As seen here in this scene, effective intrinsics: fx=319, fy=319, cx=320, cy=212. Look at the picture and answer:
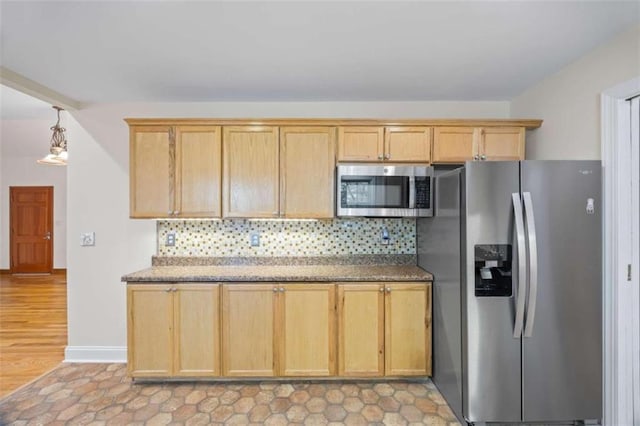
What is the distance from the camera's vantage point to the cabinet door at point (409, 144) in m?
2.70

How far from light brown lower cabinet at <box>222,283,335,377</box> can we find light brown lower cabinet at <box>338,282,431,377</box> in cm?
13

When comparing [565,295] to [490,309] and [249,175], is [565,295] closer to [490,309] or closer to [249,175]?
[490,309]

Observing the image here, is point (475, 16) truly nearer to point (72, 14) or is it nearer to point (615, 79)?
point (615, 79)

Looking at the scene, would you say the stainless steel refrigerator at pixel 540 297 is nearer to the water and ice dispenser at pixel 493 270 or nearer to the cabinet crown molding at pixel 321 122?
the water and ice dispenser at pixel 493 270

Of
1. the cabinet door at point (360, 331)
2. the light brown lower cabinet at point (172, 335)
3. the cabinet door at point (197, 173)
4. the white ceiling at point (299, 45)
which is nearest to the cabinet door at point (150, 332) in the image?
the light brown lower cabinet at point (172, 335)

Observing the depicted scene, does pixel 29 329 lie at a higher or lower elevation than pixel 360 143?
lower

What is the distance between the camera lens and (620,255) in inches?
76.7

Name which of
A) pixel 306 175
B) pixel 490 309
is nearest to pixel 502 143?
pixel 490 309

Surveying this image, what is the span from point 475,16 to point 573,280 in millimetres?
1682

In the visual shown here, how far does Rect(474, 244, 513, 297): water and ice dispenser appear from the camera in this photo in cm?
198

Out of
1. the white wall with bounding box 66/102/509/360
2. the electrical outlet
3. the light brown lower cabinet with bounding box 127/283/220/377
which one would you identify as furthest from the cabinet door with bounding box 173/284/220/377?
the electrical outlet

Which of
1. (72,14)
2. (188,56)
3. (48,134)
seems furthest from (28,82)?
(48,134)

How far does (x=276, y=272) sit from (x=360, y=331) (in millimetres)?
816

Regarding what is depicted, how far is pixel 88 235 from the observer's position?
3.02 metres
